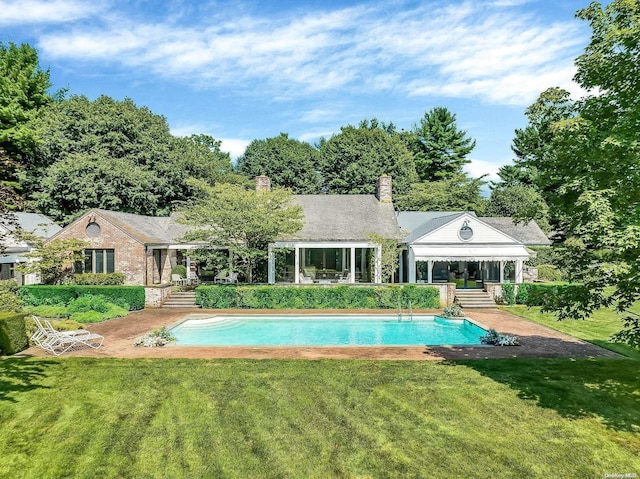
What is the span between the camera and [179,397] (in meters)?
11.2

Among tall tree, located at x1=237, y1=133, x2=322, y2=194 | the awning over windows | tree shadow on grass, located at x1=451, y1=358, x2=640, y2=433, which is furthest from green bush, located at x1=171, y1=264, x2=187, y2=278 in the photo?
tall tree, located at x1=237, y1=133, x2=322, y2=194

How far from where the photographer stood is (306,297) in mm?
26812

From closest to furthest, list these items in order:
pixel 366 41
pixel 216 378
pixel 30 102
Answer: pixel 216 378 < pixel 366 41 < pixel 30 102

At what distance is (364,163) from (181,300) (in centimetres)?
3734

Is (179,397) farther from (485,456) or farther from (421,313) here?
(421,313)

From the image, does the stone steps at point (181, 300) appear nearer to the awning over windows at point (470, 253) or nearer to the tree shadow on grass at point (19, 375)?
the tree shadow on grass at point (19, 375)

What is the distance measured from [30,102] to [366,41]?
45.8 metres

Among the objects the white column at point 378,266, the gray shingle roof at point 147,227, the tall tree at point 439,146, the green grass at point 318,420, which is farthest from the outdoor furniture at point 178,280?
the tall tree at point 439,146

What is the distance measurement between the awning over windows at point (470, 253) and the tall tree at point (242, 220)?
10.1 meters

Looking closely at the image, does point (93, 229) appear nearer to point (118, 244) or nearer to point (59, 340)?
point (118, 244)

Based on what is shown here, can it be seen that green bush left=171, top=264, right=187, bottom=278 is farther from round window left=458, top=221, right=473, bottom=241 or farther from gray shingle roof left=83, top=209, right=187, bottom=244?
round window left=458, top=221, right=473, bottom=241

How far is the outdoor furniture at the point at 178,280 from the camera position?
3289 centimetres

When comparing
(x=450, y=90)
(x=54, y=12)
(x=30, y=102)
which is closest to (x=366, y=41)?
(x=450, y=90)

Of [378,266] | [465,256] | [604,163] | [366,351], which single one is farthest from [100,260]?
[604,163]
